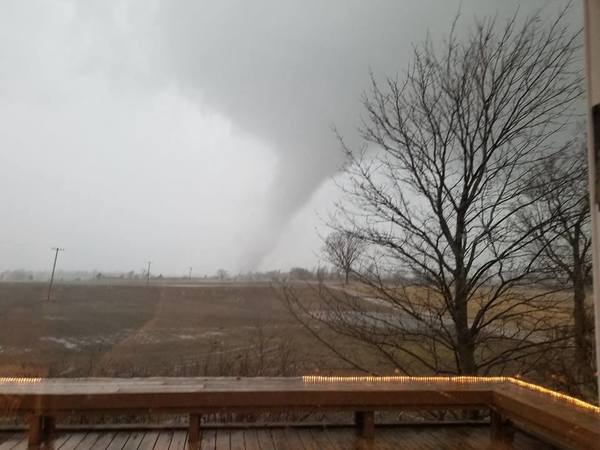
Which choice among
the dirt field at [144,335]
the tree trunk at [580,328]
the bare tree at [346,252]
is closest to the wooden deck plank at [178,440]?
the dirt field at [144,335]

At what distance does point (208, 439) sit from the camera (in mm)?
2344

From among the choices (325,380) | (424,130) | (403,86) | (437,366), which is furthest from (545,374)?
(403,86)

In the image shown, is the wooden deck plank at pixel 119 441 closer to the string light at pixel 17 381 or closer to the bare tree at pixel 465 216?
the string light at pixel 17 381

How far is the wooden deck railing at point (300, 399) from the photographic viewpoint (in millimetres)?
2104

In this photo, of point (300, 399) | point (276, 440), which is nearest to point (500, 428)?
point (300, 399)

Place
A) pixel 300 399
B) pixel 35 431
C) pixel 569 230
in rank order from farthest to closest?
pixel 569 230 → pixel 300 399 → pixel 35 431

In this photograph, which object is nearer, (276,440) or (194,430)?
(194,430)

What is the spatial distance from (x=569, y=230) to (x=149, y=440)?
11.2ft

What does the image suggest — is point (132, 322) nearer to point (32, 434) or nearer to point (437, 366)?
point (32, 434)

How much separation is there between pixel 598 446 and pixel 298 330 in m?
2.51

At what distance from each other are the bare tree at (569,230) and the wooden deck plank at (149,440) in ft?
10.3

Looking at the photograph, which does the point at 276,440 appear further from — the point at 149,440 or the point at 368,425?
the point at 149,440

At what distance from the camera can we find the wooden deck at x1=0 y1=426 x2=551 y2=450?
7.39ft

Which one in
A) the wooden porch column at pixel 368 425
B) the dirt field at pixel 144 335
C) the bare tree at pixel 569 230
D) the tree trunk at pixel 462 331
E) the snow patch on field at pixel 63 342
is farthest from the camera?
the snow patch on field at pixel 63 342
